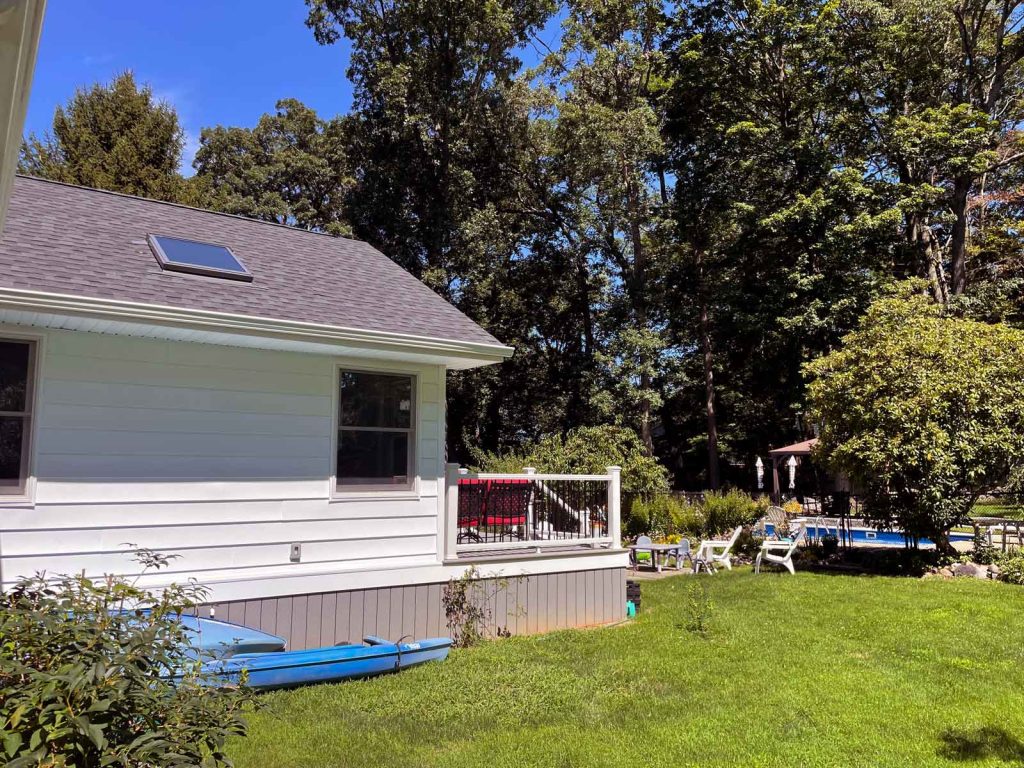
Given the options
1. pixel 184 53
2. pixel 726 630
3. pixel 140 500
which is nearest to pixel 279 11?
pixel 184 53

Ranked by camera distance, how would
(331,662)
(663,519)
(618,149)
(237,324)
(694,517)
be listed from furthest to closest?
(618,149)
(663,519)
(694,517)
(237,324)
(331,662)

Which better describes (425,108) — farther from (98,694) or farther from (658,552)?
(98,694)

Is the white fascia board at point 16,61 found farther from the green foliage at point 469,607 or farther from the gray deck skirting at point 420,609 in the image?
the green foliage at point 469,607

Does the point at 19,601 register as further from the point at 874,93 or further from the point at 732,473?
the point at 732,473

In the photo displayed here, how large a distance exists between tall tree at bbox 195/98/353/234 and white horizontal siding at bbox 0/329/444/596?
69.9ft

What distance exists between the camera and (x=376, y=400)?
7.65 meters

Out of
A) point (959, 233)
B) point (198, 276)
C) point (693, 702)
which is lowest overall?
point (693, 702)

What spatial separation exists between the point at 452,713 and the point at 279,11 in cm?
1700

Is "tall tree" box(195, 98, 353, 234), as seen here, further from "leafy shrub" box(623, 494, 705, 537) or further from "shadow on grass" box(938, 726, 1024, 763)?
"shadow on grass" box(938, 726, 1024, 763)

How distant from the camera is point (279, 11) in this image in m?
16.9

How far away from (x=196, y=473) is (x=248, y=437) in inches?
22.3

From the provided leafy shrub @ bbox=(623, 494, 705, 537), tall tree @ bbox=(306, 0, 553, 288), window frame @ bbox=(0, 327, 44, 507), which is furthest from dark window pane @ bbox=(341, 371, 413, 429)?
tall tree @ bbox=(306, 0, 553, 288)

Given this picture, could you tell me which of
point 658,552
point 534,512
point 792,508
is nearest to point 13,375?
point 534,512

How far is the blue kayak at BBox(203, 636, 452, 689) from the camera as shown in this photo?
18.6 ft
